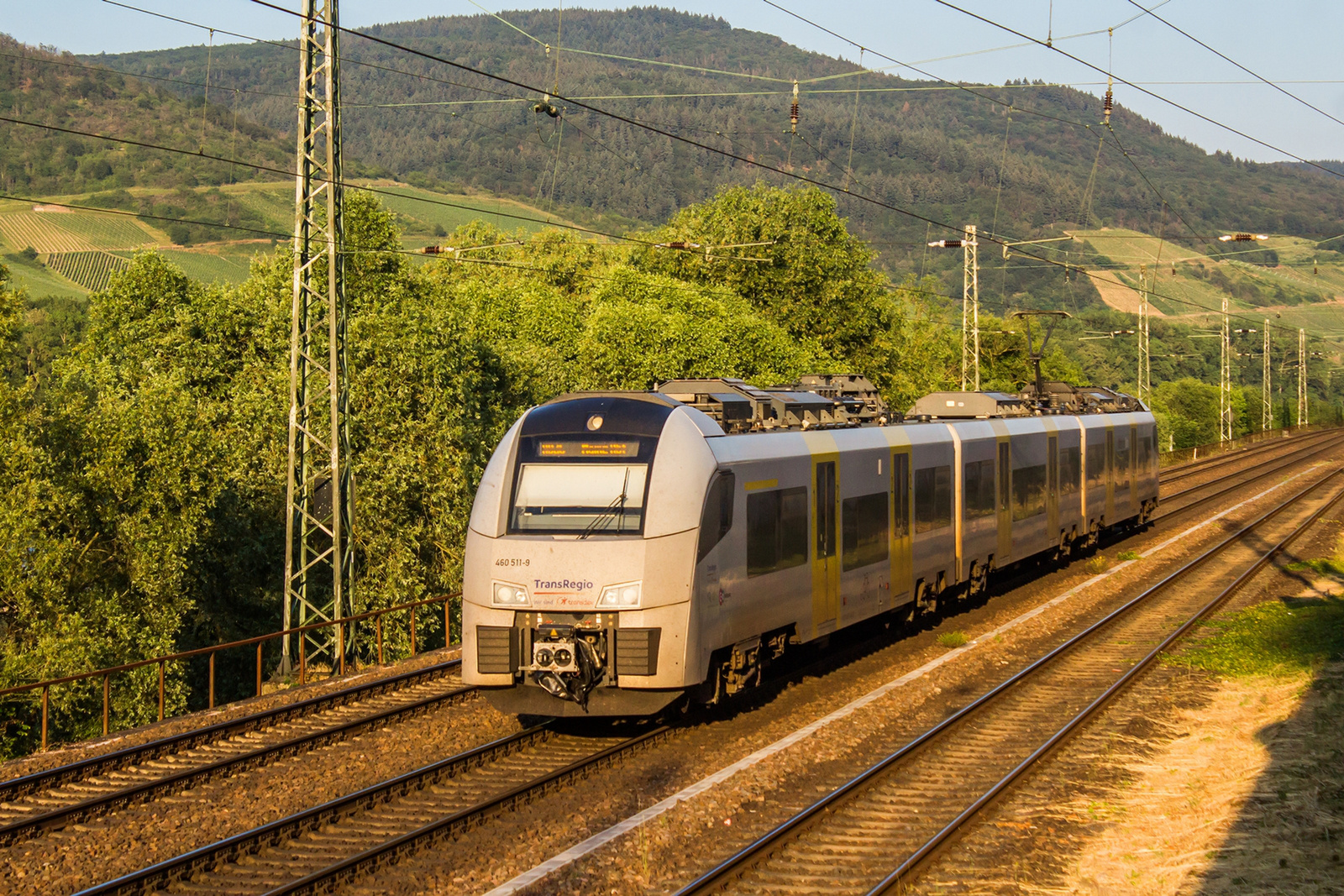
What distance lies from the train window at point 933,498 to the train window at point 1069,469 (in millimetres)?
6779

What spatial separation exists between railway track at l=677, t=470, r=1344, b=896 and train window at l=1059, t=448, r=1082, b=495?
5.22 meters

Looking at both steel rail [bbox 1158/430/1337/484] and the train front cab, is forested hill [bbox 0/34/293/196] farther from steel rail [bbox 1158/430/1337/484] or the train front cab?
the train front cab

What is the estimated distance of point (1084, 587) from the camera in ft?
78.2

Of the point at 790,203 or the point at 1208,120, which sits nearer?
the point at 1208,120

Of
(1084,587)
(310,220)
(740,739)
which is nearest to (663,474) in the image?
(740,739)

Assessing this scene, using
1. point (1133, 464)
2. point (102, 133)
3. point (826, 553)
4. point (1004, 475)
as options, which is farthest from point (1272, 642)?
point (102, 133)

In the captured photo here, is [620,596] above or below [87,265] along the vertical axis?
below

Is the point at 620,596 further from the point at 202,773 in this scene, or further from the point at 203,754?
the point at 203,754

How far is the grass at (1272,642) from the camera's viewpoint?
16.4m

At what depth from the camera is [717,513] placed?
40.9 feet

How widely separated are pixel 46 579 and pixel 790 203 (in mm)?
46379

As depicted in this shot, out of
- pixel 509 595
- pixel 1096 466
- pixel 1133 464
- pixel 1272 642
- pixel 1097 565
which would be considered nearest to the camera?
pixel 509 595

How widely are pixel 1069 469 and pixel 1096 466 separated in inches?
93.9

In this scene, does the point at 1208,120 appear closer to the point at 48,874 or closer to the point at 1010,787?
the point at 1010,787
